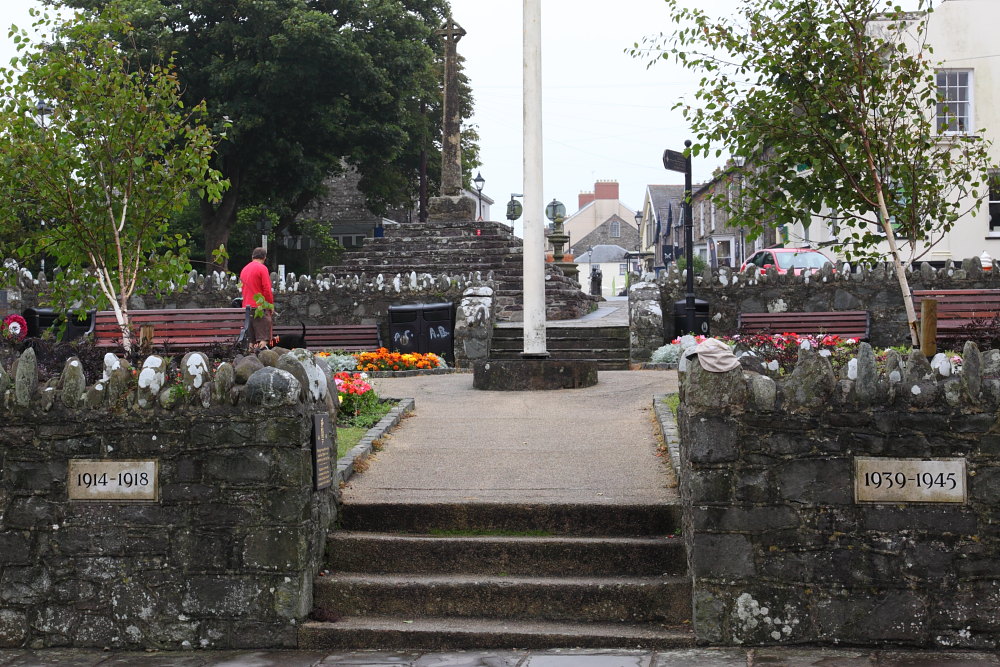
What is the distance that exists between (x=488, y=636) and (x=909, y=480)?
2372 mm

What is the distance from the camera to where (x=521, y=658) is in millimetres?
5812

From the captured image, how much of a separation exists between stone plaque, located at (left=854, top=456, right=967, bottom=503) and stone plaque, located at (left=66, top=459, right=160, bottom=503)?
3.83 metres

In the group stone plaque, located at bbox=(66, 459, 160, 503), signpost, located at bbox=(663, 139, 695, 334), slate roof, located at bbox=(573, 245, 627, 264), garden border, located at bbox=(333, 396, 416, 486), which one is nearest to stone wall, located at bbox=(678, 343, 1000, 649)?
garden border, located at bbox=(333, 396, 416, 486)

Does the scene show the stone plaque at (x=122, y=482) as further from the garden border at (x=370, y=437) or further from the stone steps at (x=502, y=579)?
the garden border at (x=370, y=437)

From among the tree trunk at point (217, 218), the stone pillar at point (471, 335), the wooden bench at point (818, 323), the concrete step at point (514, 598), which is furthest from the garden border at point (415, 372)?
the tree trunk at point (217, 218)

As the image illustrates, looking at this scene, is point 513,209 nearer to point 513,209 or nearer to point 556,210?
point 513,209

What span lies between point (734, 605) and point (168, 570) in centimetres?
311

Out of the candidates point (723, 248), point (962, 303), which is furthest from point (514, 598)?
point (723, 248)

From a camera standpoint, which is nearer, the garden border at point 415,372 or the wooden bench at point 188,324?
the wooden bench at point 188,324

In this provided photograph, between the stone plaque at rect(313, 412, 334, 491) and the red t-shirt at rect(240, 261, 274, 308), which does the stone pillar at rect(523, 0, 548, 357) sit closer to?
the red t-shirt at rect(240, 261, 274, 308)

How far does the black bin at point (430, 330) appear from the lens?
61.5ft

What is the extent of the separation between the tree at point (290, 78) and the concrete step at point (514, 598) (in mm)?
30051

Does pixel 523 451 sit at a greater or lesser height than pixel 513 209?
lesser

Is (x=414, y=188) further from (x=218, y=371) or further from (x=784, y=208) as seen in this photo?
(x=218, y=371)
